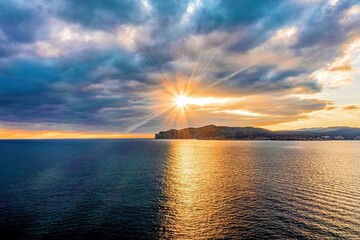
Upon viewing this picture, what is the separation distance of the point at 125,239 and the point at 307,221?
40.9m

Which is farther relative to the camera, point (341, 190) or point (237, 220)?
point (341, 190)

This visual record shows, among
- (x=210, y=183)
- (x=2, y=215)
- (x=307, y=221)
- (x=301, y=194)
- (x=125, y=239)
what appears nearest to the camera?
(x=125, y=239)

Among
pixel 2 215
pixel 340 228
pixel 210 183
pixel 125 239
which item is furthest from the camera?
pixel 210 183

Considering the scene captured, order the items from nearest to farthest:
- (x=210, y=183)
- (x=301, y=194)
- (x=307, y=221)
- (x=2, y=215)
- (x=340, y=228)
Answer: (x=340, y=228) → (x=307, y=221) → (x=2, y=215) → (x=301, y=194) → (x=210, y=183)

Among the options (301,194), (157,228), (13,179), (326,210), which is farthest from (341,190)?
(13,179)

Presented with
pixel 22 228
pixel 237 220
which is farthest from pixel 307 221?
pixel 22 228

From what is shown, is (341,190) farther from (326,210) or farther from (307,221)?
(307,221)

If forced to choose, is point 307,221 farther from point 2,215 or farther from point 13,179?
point 13,179

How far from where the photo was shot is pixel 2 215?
5494cm

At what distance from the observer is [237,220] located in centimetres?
5209

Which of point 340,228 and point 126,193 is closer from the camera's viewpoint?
point 340,228

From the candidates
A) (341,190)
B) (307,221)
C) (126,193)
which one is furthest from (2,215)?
(341,190)

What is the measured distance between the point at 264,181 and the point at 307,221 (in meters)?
40.1

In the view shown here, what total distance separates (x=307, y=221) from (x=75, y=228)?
172ft
